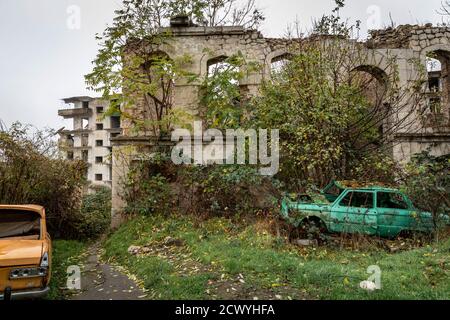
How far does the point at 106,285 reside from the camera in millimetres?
6426

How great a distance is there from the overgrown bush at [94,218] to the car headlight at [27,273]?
7664 mm

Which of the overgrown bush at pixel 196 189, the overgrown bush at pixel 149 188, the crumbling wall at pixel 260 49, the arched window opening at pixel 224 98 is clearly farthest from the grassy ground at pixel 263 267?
the crumbling wall at pixel 260 49

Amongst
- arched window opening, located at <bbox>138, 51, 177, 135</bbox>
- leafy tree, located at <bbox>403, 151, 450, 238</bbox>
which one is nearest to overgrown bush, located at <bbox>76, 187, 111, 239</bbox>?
arched window opening, located at <bbox>138, 51, 177, 135</bbox>

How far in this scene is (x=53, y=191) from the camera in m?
11.7

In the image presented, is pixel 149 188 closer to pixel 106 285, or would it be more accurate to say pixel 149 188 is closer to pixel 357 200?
pixel 106 285

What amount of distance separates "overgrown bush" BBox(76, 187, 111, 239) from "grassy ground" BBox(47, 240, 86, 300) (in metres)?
1.05

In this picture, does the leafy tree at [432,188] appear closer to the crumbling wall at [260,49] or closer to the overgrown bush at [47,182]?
the crumbling wall at [260,49]

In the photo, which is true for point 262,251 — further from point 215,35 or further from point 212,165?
point 215,35

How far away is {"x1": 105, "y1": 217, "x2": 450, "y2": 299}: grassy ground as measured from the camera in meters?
5.04

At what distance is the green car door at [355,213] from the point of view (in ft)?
26.2

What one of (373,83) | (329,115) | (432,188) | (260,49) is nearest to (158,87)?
(260,49)

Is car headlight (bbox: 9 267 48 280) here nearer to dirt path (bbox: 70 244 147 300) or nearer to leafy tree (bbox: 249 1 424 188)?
dirt path (bbox: 70 244 147 300)

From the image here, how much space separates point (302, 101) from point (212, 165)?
3.43 metres
